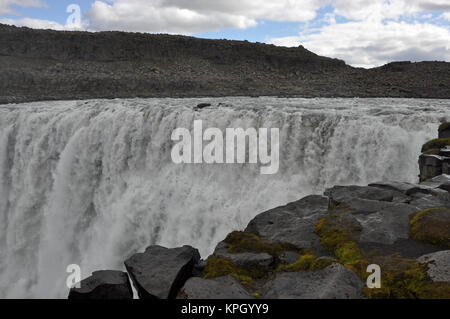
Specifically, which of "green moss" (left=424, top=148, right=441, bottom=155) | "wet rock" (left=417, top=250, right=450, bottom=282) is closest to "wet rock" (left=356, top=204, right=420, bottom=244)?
"wet rock" (left=417, top=250, right=450, bottom=282)

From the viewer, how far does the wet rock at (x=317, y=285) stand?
143 inches

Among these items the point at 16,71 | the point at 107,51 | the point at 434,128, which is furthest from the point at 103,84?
the point at 434,128

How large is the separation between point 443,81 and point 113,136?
32.7m

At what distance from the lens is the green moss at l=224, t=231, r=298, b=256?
4.82 meters

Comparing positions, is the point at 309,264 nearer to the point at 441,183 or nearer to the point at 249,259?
the point at 249,259

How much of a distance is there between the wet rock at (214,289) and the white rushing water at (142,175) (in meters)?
7.35

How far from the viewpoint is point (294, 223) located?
223 inches

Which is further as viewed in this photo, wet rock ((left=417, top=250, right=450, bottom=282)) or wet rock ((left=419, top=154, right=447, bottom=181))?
wet rock ((left=419, top=154, right=447, bottom=181))

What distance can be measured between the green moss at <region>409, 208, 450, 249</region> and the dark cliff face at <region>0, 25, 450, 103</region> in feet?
98.1

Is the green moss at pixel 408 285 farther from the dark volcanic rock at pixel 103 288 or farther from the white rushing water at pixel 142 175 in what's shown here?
the white rushing water at pixel 142 175

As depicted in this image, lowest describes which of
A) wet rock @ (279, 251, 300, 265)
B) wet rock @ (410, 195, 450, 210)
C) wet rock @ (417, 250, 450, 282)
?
wet rock @ (279, 251, 300, 265)

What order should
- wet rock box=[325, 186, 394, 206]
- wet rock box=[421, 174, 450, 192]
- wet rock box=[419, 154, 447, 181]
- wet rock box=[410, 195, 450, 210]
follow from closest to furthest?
wet rock box=[410, 195, 450, 210] → wet rock box=[325, 186, 394, 206] → wet rock box=[421, 174, 450, 192] → wet rock box=[419, 154, 447, 181]

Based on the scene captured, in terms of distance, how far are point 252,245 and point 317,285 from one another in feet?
4.09

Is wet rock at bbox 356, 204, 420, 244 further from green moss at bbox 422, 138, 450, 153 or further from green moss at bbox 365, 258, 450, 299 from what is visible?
green moss at bbox 422, 138, 450, 153
